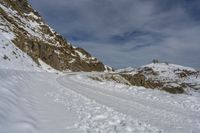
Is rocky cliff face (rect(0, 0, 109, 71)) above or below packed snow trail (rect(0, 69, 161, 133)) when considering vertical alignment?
above

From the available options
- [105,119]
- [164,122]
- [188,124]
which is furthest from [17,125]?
[188,124]

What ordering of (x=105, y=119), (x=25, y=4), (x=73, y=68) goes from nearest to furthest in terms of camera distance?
1. (x=105, y=119)
2. (x=73, y=68)
3. (x=25, y=4)

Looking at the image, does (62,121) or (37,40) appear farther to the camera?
(37,40)

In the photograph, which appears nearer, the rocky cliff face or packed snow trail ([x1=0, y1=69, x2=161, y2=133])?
packed snow trail ([x1=0, y1=69, x2=161, y2=133])

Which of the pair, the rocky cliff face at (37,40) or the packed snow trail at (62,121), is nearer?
the packed snow trail at (62,121)

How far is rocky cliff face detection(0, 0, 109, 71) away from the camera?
3046 inches

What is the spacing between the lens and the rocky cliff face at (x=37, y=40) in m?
77.4

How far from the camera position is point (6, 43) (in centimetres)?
5262

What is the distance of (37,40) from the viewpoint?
92.9 metres

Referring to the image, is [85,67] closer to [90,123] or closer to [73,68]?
[73,68]

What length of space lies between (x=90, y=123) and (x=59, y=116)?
58.0 inches

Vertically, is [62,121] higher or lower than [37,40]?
lower

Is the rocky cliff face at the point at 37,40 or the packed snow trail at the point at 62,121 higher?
the rocky cliff face at the point at 37,40

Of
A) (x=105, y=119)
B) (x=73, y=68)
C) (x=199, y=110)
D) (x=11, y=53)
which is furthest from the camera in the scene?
(x=73, y=68)
